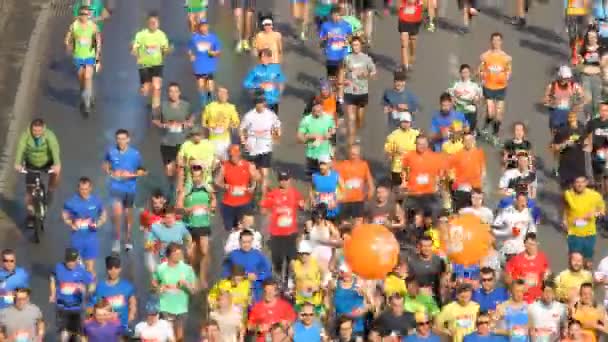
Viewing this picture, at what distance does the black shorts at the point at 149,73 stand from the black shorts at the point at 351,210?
17.2 ft

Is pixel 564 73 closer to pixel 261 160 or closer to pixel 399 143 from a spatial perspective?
pixel 399 143

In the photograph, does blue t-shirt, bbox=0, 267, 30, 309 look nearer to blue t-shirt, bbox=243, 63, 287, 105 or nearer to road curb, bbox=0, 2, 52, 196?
road curb, bbox=0, 2, 52, 196

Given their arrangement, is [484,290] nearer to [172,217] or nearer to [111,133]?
[172,217]

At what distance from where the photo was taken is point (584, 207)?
2619 cm

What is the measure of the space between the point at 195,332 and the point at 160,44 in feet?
22.8

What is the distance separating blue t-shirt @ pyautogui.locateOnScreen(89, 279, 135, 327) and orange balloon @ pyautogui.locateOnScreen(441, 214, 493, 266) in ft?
13.6

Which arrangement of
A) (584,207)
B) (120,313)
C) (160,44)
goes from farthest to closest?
(160,44) → (584,207) → (120,313)

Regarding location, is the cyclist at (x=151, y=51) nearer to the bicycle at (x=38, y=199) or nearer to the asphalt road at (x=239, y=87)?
the asphalt road at (x=239, y=87)

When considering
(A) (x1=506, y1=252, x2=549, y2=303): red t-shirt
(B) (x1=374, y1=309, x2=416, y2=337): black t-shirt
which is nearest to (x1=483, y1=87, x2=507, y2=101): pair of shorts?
(A) (x1=506, y1=252, x2=549, y2=303): red t-shirt

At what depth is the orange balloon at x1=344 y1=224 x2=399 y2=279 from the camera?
23.7 meters

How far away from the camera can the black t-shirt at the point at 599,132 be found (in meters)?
28.2

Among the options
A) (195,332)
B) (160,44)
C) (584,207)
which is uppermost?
(160,44)

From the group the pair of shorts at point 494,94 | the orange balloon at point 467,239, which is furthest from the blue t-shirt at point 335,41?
the orange balloon at point 467,239

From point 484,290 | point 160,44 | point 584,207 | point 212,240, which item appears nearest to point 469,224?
point 484,290
